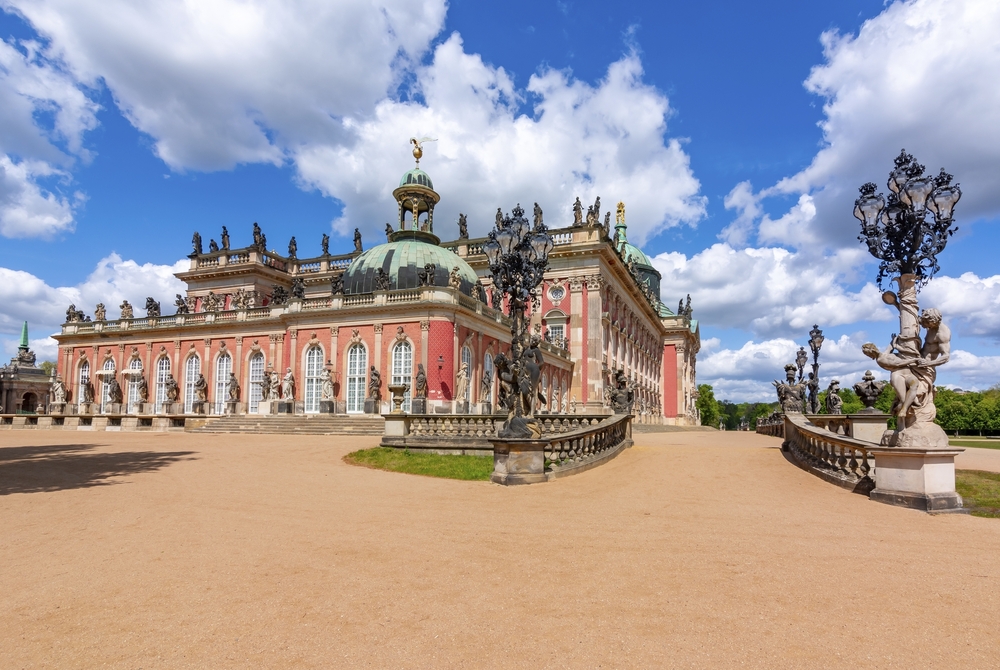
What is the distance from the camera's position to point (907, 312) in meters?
11.7

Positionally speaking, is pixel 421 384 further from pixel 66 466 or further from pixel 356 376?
pixel 66 466

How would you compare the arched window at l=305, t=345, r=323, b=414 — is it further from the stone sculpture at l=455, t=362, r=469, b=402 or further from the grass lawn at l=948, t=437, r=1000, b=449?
the grass lawn at l=948, t=437, r=1000, b=449

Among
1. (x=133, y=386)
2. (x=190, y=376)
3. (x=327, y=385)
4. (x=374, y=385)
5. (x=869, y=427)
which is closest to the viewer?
(x=869, y=427)

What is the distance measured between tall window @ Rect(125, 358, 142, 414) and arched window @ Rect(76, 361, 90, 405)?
14.3 feet

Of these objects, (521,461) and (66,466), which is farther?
(66,466)

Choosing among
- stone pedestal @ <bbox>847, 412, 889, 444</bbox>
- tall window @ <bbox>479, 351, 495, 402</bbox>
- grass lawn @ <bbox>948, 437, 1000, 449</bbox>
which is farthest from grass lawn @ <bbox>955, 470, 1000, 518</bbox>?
tall window @ <bbox>479, 351, 495, 402</bbox>

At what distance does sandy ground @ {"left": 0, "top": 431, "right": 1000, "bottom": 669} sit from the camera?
4430 millimetres

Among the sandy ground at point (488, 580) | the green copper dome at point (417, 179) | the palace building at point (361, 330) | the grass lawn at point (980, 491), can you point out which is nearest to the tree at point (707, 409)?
the palace building at point (361, 330)

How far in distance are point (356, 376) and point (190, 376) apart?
14.3 metres

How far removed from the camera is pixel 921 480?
10188 millimetres

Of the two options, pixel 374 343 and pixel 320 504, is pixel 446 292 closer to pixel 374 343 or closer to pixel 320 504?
pixel 374 343

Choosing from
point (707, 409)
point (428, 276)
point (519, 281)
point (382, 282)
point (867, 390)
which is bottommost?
point (707, 409)

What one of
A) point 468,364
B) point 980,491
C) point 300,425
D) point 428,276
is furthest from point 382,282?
point 980,491

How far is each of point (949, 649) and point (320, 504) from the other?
8.42m
